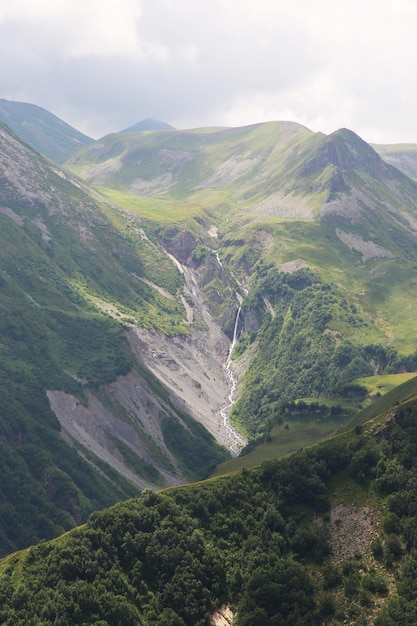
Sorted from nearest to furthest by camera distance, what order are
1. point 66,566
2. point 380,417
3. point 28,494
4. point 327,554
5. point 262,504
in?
point 66,566 → point 327,554 → point 262,504 → point 380,417 → point 28,494

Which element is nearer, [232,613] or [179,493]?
[232,613]

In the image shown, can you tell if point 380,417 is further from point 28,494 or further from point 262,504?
point 28,494

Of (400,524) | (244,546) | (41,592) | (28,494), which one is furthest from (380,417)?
(28,494)

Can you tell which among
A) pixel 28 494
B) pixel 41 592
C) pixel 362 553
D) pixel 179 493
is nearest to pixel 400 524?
pixel 362 553

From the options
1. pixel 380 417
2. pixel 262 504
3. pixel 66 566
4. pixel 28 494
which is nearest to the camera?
pixel 66 566

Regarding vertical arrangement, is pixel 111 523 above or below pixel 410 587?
above

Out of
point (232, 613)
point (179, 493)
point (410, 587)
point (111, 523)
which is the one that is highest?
point (111, 523)
